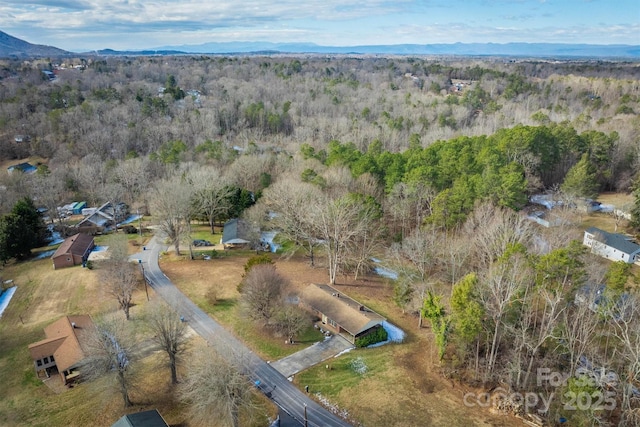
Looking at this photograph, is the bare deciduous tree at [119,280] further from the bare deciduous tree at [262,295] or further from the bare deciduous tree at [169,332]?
the bare deciduous tree at [262,295]

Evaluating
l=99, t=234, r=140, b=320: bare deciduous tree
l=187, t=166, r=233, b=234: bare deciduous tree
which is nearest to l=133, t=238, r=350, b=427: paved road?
l=99, t=234, r=140, b=320: bare deciduous tree

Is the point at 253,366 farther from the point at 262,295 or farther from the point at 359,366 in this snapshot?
the point at 359,366

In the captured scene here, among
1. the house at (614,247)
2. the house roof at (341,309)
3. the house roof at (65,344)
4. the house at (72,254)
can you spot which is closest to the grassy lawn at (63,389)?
the house roof at (65,344)

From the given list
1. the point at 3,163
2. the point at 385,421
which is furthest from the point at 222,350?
the point at 3,163

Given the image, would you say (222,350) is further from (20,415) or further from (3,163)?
(3,163)

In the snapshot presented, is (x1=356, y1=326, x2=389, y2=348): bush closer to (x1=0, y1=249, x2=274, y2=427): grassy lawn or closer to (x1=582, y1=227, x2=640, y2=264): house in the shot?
(x1=0, y1=249, x2=274, y2=427): grassy lawn

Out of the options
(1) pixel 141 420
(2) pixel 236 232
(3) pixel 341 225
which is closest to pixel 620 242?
(3) pixel 341 225
